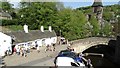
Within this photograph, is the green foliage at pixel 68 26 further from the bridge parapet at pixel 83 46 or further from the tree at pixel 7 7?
the tree at pixel 7 7

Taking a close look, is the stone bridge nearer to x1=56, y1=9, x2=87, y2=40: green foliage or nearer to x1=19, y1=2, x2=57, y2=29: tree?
x1=56, y1=9, x2=87, y2=40: green foliage

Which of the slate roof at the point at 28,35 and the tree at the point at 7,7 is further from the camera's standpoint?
the tree at the point at 7,7

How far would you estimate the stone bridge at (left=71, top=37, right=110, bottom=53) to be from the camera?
6010 centimetres

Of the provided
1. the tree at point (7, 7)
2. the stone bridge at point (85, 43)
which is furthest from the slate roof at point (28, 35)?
the tree at point (7, 7)

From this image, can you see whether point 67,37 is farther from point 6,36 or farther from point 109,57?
point 6,36

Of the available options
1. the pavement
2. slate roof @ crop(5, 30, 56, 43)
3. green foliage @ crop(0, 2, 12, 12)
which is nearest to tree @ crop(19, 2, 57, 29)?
slate roof @ crop(5, 30, 56, 43)

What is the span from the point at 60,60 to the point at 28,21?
49153mm

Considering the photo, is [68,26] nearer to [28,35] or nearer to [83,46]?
[83,46]

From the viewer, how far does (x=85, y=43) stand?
2539 inches

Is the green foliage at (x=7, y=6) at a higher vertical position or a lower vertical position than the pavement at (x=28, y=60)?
higher

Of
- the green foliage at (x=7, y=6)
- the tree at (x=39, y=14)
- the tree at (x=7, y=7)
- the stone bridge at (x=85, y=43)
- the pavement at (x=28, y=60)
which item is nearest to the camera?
the pavement at (x=28, y=60)

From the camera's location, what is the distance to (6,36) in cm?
4144

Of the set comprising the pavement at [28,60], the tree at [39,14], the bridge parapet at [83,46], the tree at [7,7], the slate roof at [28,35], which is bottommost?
the bridge parapet at [83,46]

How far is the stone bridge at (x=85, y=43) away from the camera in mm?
60097
